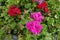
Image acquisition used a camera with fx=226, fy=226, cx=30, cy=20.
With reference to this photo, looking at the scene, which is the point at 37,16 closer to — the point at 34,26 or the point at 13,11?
the point at 34,26

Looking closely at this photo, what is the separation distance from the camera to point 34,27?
9.18ft

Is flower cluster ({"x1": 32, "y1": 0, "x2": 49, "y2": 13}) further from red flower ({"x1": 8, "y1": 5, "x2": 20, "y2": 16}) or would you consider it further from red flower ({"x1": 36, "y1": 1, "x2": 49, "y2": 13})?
red flower ({"x1": 8, "y1": 5, "x2": 20, "y2": 16})

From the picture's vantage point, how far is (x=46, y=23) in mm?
3086

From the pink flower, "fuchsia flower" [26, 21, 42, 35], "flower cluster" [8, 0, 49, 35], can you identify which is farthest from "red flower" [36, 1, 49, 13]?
"fuchsia flower" [26, 21, 42, 35]

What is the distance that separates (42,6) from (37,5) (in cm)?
9

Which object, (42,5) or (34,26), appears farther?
(42,5)

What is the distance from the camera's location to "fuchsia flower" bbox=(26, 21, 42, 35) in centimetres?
279

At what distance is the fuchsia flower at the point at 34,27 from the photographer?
279 cm

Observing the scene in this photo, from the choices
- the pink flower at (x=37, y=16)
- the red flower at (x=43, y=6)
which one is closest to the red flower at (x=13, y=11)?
the pink flower at (x=37, y=16)

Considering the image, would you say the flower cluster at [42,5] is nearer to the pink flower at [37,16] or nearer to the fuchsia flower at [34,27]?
the pink flower at [37,16]

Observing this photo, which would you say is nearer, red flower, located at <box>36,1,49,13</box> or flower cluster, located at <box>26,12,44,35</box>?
flower cluster, located at <box>26,12,44,35</box>

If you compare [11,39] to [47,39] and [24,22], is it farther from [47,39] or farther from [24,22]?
[47,39]

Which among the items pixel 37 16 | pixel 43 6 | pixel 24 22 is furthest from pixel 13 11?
pixel 43 6

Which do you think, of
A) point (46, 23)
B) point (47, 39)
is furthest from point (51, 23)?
point (47, 39)
